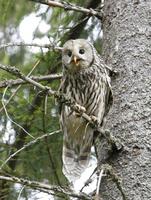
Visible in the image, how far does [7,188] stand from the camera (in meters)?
3.23

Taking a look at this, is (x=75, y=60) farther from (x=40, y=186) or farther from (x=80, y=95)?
(x=40, y=186)

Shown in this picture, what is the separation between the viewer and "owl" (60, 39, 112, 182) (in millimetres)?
3428

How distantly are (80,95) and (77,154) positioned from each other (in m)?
0.39

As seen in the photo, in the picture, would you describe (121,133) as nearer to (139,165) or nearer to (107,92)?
(139,165)

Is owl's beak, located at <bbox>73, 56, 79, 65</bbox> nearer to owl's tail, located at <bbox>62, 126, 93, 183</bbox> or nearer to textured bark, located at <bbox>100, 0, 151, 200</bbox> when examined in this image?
textured bark, located at <bbox>100, 0, 151, 200</bbox>

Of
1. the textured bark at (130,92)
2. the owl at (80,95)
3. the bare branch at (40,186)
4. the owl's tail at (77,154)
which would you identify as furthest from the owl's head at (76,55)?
the bare branch at (40,186)

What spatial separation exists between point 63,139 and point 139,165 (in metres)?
1.04

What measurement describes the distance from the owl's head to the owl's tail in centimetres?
43

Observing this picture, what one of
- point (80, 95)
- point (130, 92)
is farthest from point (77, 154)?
point (130, 92)

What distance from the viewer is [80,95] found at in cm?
352

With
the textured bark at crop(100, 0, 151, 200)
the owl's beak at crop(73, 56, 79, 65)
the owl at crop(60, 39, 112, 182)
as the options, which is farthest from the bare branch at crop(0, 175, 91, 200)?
the owl's beak at crop(73, 56, 79, 65)

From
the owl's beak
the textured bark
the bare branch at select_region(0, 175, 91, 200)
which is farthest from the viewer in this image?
the owl's beak

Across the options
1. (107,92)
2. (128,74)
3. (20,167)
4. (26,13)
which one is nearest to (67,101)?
(128,74)

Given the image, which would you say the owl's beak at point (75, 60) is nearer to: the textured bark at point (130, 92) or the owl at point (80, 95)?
the owl at point (80, 95)
